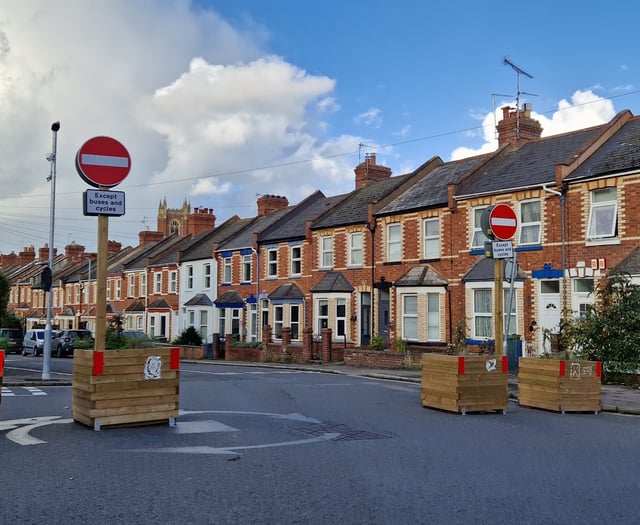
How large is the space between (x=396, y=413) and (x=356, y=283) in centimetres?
1902

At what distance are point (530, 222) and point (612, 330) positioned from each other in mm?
6386

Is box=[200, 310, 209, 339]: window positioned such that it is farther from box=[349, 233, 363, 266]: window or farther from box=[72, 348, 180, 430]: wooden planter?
box=[72, 348, 180, 430]: wooden planter

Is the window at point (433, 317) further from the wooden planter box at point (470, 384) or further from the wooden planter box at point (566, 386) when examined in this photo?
the wooden planter box at point (470, 384)

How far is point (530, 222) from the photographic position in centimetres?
2420

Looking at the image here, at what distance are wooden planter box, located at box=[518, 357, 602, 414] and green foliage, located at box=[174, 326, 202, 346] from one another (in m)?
30.7

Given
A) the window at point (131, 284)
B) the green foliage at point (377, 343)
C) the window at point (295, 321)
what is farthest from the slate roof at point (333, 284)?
the window at point (131, 284)

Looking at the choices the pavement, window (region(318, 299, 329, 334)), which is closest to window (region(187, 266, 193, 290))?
window (region(318, 299, 329, 334))

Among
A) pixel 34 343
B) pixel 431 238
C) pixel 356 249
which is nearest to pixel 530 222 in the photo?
pixel 431 238

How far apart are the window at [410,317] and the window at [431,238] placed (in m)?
1.82

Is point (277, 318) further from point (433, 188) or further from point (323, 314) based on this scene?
point (433, 188)

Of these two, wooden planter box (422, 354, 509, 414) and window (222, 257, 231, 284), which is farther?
window (222, 257, 231, 284)

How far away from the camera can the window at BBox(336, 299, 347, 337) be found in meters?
32.2

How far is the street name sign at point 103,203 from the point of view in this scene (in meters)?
10.5

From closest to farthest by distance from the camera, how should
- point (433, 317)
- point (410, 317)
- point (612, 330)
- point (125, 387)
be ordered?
1. point (125, 387)
2. point (612, 330)
3. point (433, 317)
4. point (410, 317)
